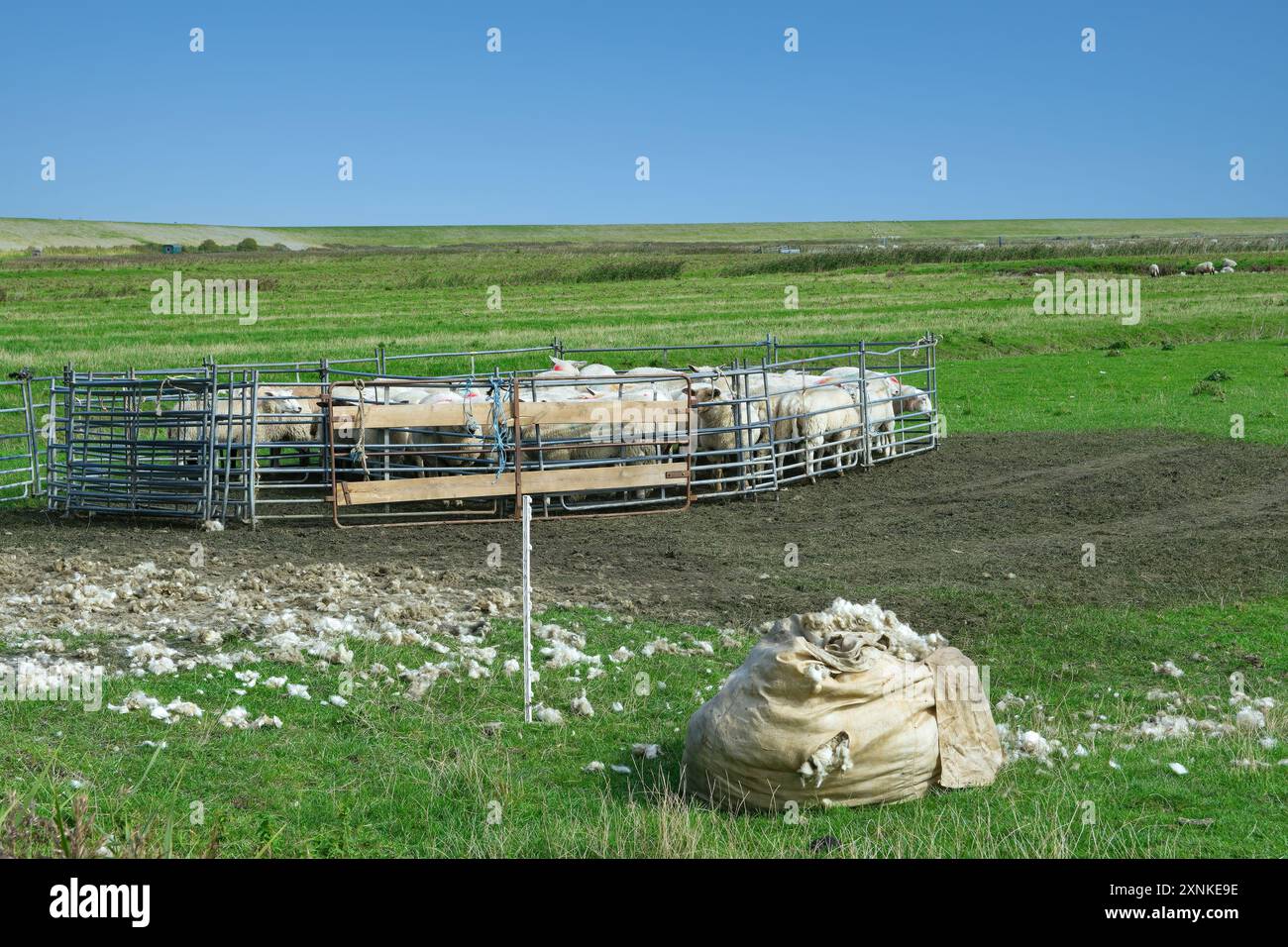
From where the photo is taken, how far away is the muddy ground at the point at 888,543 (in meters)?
11.3

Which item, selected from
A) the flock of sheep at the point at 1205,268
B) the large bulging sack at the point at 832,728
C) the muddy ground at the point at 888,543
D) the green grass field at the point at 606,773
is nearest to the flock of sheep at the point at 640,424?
the muddy ground at the point at 888,543

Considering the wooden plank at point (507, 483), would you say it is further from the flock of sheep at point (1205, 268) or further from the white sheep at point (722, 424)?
the flock of sheep at point (1205, 268)

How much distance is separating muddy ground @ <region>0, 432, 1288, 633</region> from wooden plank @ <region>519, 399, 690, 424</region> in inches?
53.4

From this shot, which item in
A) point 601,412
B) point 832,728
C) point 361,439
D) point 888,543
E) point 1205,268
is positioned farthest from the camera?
point 1205,268

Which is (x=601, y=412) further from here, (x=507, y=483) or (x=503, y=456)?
(x=507, y=483)

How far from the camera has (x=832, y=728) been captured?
579 centimetres

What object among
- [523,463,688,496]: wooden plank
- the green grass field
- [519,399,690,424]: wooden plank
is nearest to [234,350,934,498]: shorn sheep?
[519,399,690,424]: wooden plank

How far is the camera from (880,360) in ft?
110

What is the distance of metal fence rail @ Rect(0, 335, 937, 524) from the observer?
15.1 meters

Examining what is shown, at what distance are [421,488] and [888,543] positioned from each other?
5663 millimetres

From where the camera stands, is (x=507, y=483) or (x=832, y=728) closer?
(x=832, y=728)

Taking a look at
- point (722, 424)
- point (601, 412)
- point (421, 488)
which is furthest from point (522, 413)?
point (722, 424)

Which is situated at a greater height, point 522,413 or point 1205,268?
point 1205,268
